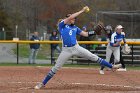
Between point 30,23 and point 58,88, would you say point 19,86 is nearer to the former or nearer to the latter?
point 58,88

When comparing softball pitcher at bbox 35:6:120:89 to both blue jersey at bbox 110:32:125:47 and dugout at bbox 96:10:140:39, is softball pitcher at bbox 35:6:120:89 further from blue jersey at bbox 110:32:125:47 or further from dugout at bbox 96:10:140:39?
dugout at bbox 96:10:140:39

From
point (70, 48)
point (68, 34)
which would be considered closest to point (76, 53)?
point (70, 48)

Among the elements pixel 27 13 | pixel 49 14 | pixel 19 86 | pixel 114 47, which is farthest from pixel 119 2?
pixel 19 86

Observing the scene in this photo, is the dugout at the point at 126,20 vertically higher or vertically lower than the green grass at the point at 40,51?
higher

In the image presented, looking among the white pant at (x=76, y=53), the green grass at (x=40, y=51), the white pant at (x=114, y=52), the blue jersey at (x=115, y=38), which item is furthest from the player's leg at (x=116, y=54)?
the green grass at (x=40, y=51)

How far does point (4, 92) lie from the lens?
1176 cm

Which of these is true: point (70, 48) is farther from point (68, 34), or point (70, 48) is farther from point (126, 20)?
point (126, 20)

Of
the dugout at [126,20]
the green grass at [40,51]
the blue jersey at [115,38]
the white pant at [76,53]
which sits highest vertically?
the dugout at [126,20]

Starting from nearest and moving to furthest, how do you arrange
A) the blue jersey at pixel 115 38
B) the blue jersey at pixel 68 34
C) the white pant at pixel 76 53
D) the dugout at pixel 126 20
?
the white pant at pixel 76 53 < the blue jersey at pixel 68 34 < the blue jersey at pixel 115 38 < the dugout at pixel 126 20

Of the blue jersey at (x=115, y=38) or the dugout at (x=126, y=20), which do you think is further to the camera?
the dugout at (x=126, y=20)

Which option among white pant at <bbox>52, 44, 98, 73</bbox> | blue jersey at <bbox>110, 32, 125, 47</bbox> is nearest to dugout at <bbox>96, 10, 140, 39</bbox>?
blue jersey at <bbox>110, 32, 125, 47</bbox>

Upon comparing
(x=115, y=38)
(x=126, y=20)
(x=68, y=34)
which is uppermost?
(x=126, y=20)

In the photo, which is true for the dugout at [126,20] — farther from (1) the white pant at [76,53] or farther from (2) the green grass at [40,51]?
(1) the white pant at [76,53]

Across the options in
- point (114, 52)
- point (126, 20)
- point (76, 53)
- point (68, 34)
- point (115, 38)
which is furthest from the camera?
point (126, 20)
